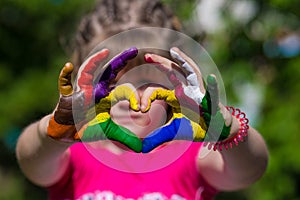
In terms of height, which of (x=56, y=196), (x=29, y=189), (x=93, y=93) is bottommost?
(x=29, y=189)

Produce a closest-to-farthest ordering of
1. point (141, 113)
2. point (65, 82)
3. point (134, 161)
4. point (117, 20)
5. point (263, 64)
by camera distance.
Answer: point (65, 82)
point (141, 113)
point (134, 161)
point (117, 20)
point (263, 64)

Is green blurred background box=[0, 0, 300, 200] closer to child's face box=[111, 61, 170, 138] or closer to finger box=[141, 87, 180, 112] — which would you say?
child's face box=[111, 61, 170, 138]

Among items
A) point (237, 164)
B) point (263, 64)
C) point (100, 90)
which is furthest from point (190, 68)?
point (263, 64)

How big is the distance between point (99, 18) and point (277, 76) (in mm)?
2200

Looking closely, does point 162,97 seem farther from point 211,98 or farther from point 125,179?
point 125,179

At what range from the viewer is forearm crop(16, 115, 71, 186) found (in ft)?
4.10

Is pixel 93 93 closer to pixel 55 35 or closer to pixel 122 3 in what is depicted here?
pixel 122 3

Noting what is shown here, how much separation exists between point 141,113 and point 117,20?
→ 0.40 m

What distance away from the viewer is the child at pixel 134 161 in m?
1.21

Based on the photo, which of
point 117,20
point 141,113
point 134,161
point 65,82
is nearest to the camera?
point 65,82

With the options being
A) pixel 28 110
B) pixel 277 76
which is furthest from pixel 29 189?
pixel 277 76

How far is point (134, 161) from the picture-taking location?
1311 millimetres

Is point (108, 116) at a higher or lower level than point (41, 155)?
higher

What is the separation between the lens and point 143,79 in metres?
1.25
